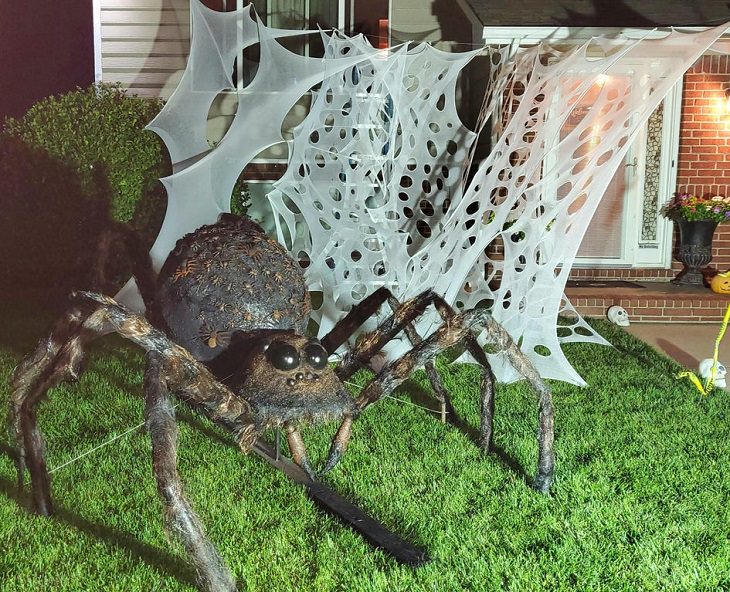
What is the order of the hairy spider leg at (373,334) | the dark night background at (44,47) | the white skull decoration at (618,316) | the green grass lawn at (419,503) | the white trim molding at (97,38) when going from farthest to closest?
the dark night background at (44,47) < the white trim molding at (97,38) < the white skull decoration at (618,316) < the hairy spider leg at (373,334) < the green grass lawn at (419,503)

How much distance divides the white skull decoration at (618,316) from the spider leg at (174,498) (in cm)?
657

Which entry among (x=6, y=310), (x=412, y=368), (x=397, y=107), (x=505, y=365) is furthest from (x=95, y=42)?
(x=412, y=368)

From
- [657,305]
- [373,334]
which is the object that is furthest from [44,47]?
[373,334]

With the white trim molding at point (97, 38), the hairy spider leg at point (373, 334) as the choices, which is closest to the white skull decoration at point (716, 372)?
the hairy spider leg at point (373, 334)

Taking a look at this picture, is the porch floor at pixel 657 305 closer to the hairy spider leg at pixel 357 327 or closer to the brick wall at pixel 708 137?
the brick wall at pixel 708 137

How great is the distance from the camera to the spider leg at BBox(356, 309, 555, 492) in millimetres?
3492

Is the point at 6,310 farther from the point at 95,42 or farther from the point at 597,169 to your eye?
the point at 597,169

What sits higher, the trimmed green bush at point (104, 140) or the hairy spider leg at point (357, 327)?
the trimmed green bush at point (104, 140)

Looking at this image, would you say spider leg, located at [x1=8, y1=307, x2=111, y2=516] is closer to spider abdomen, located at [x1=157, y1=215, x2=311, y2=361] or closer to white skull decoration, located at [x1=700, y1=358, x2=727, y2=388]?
spider abdomen, located at [x1=157, y1=215, x2=311, y2=361]

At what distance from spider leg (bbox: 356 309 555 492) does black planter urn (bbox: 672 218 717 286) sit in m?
6.10

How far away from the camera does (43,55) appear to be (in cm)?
1150

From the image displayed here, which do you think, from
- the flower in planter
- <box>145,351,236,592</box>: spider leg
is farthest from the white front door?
<box>145,351,236,592</box>: spider leg

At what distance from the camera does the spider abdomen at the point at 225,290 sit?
3.81m

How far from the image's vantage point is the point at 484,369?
433cm
